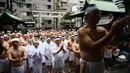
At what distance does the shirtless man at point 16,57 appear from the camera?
7.66m

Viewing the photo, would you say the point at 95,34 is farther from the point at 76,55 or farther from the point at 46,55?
the point at 46,55

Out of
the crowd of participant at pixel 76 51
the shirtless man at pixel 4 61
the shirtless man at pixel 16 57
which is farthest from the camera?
the shirtless man at pixel 4 61

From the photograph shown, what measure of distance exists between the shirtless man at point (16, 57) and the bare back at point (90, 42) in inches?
160

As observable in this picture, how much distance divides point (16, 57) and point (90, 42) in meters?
4.39

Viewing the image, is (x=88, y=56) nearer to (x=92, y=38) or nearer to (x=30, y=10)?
(x=92, y=38)

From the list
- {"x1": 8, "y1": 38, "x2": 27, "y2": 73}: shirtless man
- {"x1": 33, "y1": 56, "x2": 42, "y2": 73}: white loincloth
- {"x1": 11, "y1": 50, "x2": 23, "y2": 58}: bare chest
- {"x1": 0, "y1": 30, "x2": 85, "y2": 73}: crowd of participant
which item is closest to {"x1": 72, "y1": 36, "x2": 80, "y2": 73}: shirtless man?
{"x1": 0, "y1": 30, "x2": 85, "y2": 73}: crowd of participant

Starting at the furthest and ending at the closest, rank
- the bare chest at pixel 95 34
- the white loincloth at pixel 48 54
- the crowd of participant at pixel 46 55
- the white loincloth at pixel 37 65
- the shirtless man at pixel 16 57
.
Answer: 1. the white loincloth at pixel 48 54
2. the white loincloth at pixel 37 65
3. the crowd of participant at pixel 46 55
4. the shirtless man at pixel 16 57
5. the bare chest at pixel 95 34

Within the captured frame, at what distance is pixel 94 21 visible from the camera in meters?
3.76

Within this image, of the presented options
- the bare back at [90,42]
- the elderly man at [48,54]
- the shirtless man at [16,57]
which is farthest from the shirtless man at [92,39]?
the elderly man at [48,54]

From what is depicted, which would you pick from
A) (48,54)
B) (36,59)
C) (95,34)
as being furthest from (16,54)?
(95,34)

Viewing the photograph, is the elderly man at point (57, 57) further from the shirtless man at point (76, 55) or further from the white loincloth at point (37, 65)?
the shirtless man at point (76, 55)

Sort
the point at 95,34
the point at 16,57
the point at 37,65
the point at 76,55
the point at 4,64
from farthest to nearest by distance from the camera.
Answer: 1. the point at 37,65
2. the point at 76,55
3. the point at 4,64
4. the point at 16,57
5. the point at 95,34

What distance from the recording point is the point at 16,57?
25.2 ft

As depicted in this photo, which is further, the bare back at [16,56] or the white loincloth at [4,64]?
the white loincloth at [4,64]
